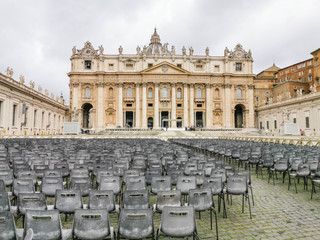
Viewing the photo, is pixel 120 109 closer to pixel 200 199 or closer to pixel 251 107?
pixel 251 107

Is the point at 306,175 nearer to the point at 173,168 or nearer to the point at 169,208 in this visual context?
the point at 173,168

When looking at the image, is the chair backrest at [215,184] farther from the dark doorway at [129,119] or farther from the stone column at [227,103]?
the dark doorway at [129,119]

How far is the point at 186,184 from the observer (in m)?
6.64

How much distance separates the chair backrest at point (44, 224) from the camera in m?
3.83

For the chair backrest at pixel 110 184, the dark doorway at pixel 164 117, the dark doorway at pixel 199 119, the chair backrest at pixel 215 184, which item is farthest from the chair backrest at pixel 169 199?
the dark doorway at pixel 199 119

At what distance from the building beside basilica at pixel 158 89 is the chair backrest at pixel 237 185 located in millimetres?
61035

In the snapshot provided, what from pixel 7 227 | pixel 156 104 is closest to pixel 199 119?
pixel 156 104

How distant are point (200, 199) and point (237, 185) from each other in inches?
82.1

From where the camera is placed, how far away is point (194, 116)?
70.9 metres

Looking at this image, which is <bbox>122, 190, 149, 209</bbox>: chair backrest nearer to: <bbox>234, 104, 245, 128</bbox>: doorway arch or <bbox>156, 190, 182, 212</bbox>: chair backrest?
<bbox>156, 190, 182, 212</bbox>: chair backrest

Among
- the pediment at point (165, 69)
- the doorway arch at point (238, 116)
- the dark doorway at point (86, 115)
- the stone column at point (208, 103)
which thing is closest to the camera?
the pediment at point (165, 69)

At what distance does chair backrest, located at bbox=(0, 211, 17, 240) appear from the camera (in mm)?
3552

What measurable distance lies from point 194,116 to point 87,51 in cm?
3549

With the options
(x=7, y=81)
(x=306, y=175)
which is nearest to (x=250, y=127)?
(x=7, y=81)
